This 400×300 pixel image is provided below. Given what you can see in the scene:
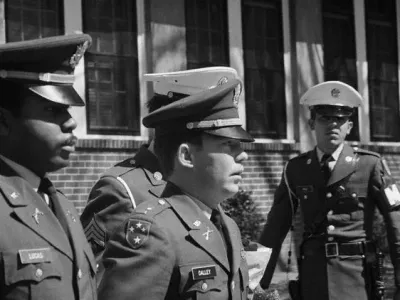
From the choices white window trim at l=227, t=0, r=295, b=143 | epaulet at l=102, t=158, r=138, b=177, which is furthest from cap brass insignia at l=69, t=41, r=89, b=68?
white window trim at l=227, t=0, r=295, b=143

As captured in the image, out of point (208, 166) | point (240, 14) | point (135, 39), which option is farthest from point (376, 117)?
point (208, 166)

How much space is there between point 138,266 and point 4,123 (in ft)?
2.13

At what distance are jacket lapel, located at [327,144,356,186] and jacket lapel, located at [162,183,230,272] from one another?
9.20 feet

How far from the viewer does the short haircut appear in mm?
3451

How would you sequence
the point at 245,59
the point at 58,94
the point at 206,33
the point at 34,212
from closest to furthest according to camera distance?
the point at 34,212
the point at 58,94
the point at 206,33
the point at 245,59

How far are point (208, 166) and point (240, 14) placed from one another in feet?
30.2

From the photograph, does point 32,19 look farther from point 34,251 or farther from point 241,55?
point 34,251

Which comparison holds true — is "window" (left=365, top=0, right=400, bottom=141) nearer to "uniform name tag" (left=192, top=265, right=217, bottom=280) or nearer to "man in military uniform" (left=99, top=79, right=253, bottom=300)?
"man in military uniform" (left=99, top=79, right=253, bottom=300)

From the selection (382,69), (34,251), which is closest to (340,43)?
(382,69)

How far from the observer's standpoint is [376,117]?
1419cm

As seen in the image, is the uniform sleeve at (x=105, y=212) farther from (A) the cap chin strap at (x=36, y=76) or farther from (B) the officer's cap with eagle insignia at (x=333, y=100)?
(B) the officer's cap with eagle insignia at (x=333, y=100)

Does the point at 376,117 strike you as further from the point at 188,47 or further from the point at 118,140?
the point at 118,140

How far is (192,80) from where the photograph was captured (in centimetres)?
454

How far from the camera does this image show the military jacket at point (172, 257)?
317cm
